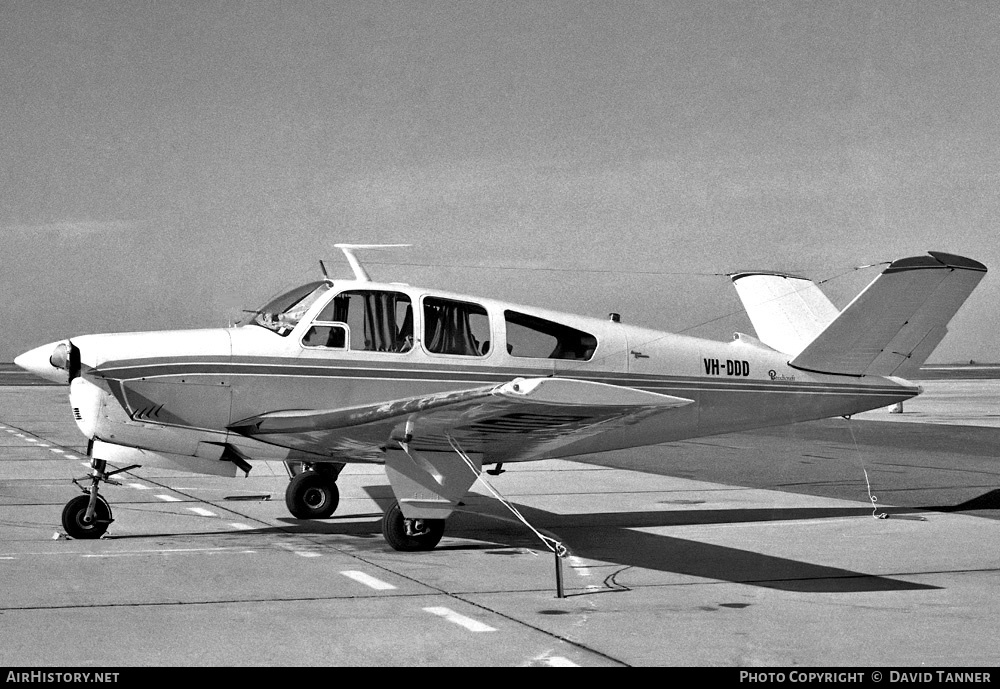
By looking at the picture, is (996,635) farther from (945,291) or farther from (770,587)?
(945,291)

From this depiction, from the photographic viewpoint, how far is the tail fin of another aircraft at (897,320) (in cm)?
1045

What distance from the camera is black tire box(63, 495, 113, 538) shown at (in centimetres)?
973

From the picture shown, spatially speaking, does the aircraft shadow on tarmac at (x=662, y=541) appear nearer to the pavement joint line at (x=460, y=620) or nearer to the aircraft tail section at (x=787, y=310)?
the aircraft tail section at (x=787, y=310)

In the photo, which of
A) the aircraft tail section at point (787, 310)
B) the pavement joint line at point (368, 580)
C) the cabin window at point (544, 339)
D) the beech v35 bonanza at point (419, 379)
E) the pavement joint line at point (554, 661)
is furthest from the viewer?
the aircraft tail section at point (787, 310)

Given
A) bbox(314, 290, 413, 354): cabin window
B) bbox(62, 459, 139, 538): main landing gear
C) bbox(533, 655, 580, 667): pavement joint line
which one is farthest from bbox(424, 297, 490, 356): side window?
bbox(533, 655, 580, 667): pavement joint line

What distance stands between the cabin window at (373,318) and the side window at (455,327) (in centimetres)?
18

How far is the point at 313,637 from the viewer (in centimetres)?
604

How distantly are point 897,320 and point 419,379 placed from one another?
15.7ft

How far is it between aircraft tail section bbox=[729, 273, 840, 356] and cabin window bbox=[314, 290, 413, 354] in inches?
173

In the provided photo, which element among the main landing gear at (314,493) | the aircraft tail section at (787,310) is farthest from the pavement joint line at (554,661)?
the aircraft tail section at (787,310)

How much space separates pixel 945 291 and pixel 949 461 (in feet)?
Answer: 27.5

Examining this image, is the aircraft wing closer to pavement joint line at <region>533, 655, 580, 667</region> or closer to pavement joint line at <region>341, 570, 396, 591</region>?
pavement joint line at <region>341, 570, 396, 591</region>
